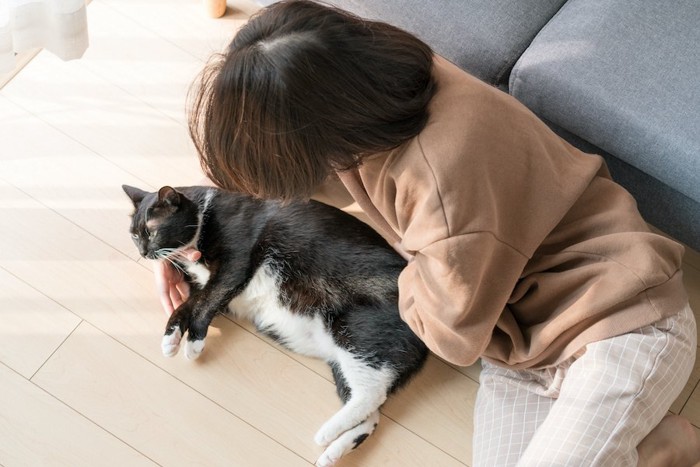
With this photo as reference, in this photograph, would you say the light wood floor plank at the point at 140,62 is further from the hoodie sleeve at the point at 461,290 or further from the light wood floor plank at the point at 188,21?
the hoodie sleeve at the point at 461,290

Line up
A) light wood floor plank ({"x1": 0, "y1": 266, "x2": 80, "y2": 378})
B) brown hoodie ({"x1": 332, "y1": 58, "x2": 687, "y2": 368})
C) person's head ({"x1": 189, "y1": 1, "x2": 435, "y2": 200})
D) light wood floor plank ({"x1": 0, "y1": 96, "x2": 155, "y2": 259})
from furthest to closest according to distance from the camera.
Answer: light wood floor plank ({"x1": 0, "y1": 96, "x2": 155, "y2": 259}) < light wood floor plank ({"x1": 0, "y1": 266, "x2": 80, "y2": 378}) < brown hoodie ({"x1": 332, "y1": 58, "x2": 687, "y2": 368}) < person's head ({"x1": 189, "y1": 1, "x2": 435, "y2": 200})

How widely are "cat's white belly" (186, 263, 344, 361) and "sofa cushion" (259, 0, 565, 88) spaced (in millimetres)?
651

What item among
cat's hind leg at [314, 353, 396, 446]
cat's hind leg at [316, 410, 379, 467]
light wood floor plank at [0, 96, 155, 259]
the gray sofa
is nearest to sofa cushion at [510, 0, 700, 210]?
the gray sofa

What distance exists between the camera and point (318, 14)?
3.53 feet

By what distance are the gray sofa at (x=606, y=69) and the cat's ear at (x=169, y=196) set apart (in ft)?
1.89

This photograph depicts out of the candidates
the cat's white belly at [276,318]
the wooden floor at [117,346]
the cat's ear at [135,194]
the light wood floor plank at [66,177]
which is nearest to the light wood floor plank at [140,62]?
the wooden floor at [117,346]

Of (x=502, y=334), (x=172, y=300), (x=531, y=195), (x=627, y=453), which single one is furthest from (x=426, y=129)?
(x=172, y=300)

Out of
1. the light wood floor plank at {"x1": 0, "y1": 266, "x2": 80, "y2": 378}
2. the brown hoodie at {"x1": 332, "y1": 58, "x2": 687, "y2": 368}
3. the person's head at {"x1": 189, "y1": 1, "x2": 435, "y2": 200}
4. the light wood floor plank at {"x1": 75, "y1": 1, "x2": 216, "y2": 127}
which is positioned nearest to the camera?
the person's head at {"x1": 189, "y1": 1, "x2": 435, "y2": 200}

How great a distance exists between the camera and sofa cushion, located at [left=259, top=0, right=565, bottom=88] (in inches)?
60.8

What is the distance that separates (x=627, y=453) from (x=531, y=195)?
19.4 inches

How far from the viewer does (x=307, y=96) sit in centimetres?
104

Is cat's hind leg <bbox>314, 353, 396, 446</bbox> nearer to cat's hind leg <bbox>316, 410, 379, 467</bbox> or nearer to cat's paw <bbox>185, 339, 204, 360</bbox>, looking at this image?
cat's hind leg <bbox>316, 410, 379, 467</bbox>

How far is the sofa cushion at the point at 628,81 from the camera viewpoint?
142cm

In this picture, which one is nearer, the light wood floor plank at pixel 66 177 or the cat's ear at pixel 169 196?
the cat's ear at pixel 169 196
